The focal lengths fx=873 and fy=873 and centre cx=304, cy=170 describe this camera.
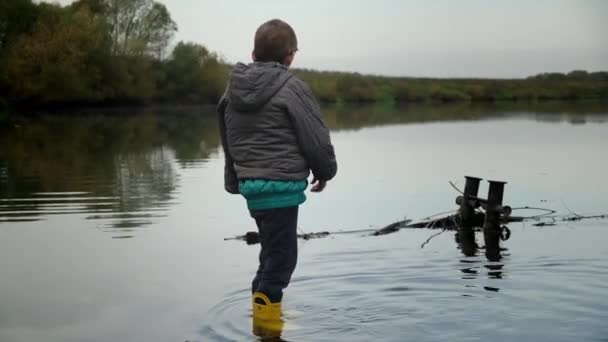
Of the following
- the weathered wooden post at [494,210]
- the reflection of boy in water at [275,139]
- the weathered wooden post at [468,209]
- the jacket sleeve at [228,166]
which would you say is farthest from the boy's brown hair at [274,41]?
the weathered wooden post at [468,209]

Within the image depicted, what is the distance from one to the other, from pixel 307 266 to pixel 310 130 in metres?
3.03

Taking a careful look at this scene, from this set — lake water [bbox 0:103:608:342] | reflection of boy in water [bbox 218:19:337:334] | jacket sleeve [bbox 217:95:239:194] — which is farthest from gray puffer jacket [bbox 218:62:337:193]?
lake water [bbox 0:103:608:342]

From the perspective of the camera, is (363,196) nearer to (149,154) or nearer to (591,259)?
(591,259)

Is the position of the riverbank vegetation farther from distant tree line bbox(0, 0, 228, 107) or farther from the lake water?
the lake water

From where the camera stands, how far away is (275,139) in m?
Answer: 5.47

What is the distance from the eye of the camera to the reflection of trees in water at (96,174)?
520 inches

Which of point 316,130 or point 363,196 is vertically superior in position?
point 316,130

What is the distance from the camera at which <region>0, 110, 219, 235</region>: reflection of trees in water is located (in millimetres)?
13195

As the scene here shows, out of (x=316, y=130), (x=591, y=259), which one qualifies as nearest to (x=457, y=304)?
(x=316, y=130)

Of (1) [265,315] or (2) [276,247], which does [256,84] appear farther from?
(1) [265,315]

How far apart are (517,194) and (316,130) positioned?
10289 millimetres

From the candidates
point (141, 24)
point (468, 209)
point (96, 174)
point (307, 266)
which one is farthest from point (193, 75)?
point (307, 266)

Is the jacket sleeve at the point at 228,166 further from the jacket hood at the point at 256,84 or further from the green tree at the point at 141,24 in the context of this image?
the green tree at the point at 141,24

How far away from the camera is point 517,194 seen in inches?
592
